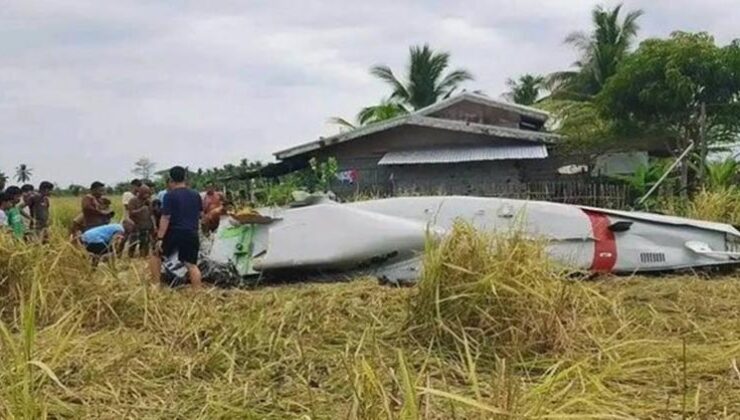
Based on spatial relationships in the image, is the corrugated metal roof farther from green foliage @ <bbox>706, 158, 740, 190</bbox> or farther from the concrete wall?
green foliage @ <bbox>706, 158, 740, 190</bbox>

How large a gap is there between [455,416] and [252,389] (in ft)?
3.40

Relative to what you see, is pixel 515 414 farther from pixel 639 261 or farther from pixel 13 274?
pixel 639 261

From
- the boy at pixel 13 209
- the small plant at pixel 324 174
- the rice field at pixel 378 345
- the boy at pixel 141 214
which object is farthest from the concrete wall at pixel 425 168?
the rice field at pixel 378 345

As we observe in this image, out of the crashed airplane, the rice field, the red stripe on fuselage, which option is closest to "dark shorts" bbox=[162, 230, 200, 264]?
the crashed airplane

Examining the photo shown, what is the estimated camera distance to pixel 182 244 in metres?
6.98

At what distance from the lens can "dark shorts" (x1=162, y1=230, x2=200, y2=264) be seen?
6996 mm

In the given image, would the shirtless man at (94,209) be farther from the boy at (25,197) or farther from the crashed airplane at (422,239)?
the crashed airplane at (422,239)

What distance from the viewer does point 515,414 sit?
2.29 metres

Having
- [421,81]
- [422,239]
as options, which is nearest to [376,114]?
[421,81]

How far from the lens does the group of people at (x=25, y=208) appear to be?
23.7 feet

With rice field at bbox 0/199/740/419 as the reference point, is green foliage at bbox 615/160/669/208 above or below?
above

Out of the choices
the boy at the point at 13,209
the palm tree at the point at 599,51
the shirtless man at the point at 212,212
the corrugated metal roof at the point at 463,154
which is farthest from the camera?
the palm tree at the point at 599,51

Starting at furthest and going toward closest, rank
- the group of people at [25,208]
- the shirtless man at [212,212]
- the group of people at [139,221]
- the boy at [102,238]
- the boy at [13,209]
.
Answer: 1. the shirtless man at [212,212]
2. the boy at [13,209]
3. the boy at [102,238]
4. the group of people at [25,208]
5. the group of people at [139,221]

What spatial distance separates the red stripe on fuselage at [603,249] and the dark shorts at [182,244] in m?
3.40
